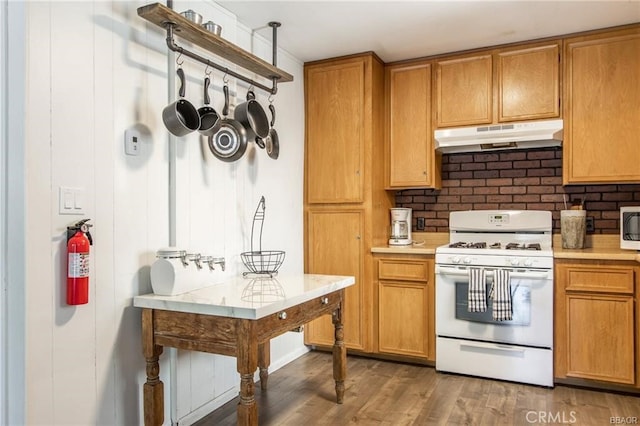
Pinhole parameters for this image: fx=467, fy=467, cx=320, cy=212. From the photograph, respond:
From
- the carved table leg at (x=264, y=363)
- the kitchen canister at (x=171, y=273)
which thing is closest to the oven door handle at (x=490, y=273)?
the carved table leg at (x=264, y=363)

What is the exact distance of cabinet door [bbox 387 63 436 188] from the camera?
11.7ft

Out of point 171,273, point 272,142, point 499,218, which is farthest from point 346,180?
point 171,273

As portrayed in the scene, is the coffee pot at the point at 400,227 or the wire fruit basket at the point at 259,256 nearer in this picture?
the wire fruit basket at the point at 259,256

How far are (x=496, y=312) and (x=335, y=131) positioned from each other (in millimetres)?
1726

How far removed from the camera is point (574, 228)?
3203 millimetres

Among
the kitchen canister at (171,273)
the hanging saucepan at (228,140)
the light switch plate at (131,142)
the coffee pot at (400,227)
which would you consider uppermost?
the hanging saucepan at (228,140)

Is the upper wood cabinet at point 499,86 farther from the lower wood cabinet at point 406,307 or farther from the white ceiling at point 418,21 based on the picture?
→ the lower wood cabinet at point 406,307

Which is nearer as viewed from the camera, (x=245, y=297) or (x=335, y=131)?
(x=245, y=297)

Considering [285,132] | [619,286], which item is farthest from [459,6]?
[619,286]

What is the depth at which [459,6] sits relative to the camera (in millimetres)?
2744

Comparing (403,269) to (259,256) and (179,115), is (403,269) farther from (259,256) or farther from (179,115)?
(179,115)

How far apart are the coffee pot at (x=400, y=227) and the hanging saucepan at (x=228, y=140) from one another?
4.88 ft

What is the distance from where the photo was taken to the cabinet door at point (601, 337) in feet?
9.23

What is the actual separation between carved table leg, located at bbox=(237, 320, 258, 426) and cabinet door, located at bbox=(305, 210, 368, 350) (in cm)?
171
